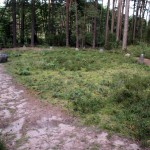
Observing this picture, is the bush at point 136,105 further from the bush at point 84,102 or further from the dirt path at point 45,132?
the bush at point 84,102

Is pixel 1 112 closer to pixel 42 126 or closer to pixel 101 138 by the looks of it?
pixel 42 126

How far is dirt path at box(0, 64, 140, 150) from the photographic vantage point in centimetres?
477

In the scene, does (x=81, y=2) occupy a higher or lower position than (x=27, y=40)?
higher

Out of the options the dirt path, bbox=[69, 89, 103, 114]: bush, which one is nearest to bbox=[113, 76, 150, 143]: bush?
the dirt path

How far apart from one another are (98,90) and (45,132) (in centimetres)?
319

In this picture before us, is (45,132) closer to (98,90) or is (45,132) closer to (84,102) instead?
(84,102)

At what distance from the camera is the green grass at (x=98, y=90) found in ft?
18.8

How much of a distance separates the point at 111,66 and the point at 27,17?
19.6 m

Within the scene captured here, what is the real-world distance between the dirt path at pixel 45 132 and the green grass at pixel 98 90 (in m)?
0.39

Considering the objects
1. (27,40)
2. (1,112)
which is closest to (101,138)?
(1,112)

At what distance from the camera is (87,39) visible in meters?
26.5

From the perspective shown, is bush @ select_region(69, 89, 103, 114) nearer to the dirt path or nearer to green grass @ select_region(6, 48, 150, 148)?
green grass @ select_region(6, 48, 150, 148)

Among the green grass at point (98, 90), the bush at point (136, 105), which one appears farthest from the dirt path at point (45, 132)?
the bush at point (136, 105)

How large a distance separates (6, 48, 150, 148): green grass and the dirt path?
1.28ft
